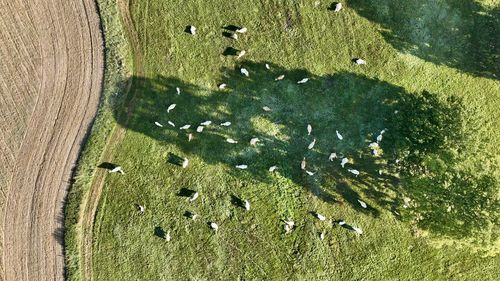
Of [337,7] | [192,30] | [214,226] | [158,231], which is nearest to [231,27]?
Result: [192,30]

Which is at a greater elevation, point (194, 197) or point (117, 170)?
point (117, 170)

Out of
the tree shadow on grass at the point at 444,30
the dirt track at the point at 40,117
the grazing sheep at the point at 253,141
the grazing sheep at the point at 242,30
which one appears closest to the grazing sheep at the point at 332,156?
the grazing sheep at the point at 253,141

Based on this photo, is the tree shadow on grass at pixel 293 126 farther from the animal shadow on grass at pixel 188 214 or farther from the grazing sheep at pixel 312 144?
the animal shadow on grass at pixel 188 214

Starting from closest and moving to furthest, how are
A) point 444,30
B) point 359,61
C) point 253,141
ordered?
point 253,141, point 359,61, point 444,30

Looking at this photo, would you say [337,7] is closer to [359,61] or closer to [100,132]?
[359,61]

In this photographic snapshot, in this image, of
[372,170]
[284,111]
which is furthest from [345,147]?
[284,111]

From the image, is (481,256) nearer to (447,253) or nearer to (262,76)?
(447,253)
